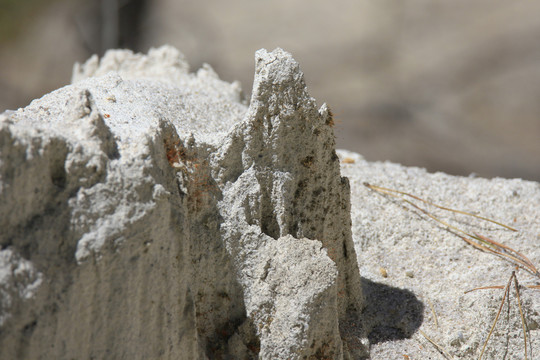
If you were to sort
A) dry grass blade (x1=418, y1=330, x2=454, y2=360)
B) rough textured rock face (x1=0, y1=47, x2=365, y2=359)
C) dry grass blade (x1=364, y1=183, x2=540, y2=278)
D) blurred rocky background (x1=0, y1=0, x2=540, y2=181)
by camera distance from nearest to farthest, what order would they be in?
rough textured rock face (x1=0, y1=47, x2=365, y2=359) → dry grass blade (x1=418, y1=330, x2=454, y2=360) → dry grass blade (x1=364, y1=183, x2=540, y2=278) → blurred rocky background (x1=0, y1=0, x2=540, y2=181)

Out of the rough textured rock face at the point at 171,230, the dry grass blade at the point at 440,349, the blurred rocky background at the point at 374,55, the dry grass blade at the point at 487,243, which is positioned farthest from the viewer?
the blurred rocky background at the point at 374,55

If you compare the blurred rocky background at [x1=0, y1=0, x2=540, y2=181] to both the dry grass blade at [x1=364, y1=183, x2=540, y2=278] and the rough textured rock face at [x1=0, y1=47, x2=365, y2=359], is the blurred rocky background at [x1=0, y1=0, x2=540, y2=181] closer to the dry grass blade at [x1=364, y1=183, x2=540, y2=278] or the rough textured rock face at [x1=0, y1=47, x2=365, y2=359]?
the dry grass blade at [x1=364, y1=183, x2=540, y2=278]

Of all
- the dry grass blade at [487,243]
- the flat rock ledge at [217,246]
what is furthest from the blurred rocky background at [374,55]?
the flat rock ledge at [217,246]

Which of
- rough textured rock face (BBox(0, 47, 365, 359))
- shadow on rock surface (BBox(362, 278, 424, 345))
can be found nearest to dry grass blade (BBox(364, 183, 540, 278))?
shadow on rock surface (BBox(362, 278, 424, 345))

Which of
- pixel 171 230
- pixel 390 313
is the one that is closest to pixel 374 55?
pixel 390 313

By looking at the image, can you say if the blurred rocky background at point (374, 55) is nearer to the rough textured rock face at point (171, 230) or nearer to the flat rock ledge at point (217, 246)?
the flat rock ledge at point (217, 246)

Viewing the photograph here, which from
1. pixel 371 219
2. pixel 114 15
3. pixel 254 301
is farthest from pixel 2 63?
pixel 254 301

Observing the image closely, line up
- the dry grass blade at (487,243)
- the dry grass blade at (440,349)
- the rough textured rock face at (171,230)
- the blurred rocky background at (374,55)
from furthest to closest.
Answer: the blurred rocky background at (374,55), the dry grass blade at (487,243), the dry grass blade at (440,349), the rough textured rock face at (171,230)
